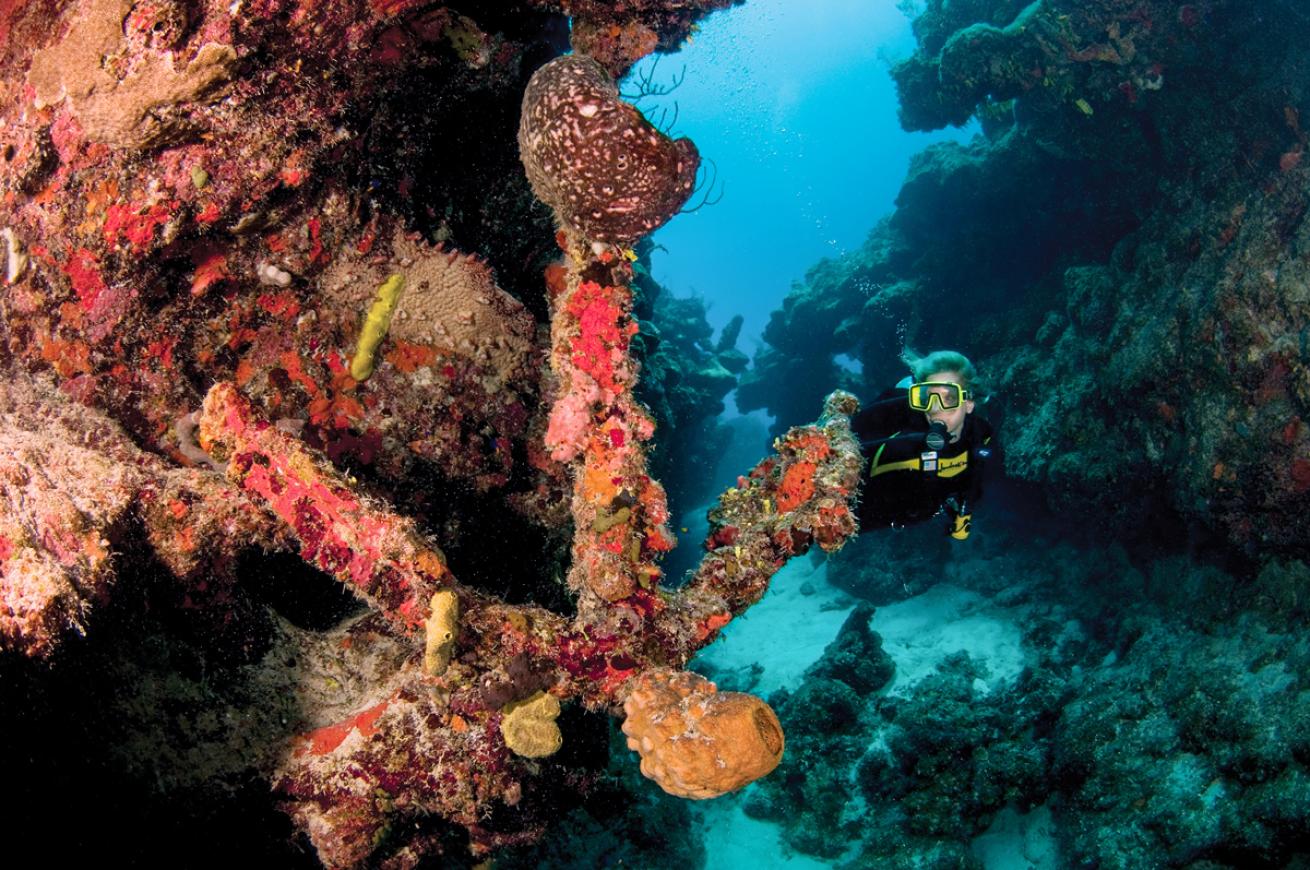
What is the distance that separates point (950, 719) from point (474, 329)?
6.86 metres

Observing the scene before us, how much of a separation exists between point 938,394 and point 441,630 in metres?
4.18

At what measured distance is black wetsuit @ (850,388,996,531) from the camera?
526 cm

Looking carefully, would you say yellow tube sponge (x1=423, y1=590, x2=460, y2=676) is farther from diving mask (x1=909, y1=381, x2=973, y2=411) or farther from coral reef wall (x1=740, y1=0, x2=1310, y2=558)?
coral reef wall (x1=740, y1=0, x2=1310, y2=558)

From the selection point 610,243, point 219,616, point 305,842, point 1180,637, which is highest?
point 1180,637

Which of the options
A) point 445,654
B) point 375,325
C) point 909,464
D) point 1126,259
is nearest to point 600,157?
point 375,325

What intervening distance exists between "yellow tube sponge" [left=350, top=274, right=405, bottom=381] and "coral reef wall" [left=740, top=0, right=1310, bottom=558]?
28.0 feet

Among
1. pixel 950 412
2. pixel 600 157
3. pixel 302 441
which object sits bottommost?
pixel 302 441

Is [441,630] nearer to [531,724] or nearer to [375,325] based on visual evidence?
[531,724]

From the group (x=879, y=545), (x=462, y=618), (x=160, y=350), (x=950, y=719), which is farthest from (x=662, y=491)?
(x=879, y=545)

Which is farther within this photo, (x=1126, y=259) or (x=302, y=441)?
(x=1126, y=259)

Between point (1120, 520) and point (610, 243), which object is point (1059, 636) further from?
point (610, 243)

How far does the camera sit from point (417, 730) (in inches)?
123

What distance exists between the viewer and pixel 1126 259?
1055 cm

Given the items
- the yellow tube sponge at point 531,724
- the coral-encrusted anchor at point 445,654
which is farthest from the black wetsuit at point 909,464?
the yellow tube sponge at point 531,724
